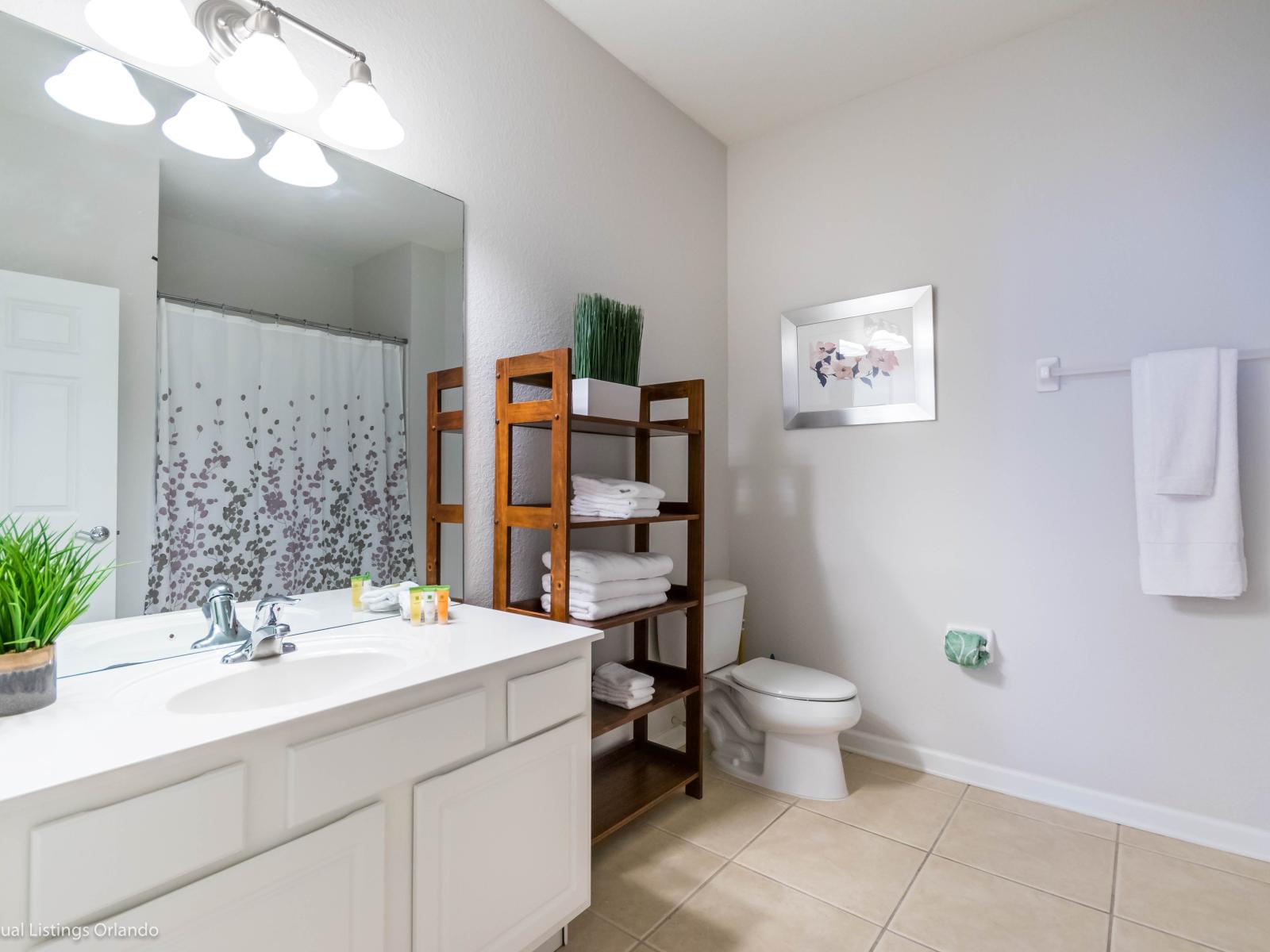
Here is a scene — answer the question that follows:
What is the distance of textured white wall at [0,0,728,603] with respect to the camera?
66.2 inches

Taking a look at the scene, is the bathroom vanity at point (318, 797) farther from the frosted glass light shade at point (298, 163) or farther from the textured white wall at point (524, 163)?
the frosted glass light shade at point (298, 163)

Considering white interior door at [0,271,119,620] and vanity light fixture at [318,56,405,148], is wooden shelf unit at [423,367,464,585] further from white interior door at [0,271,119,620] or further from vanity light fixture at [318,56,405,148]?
white interior door at [0,271,119,620]

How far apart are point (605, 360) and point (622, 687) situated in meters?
0.99

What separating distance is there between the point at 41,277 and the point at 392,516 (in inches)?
32.7

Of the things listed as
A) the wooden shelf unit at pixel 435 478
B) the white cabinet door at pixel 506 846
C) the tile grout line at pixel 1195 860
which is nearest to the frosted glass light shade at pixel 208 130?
the wooden shelf unit at pixel 435 478

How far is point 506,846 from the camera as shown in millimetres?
1283

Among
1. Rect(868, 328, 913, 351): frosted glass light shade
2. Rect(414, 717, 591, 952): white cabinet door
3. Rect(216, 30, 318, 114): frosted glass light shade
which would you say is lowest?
Rect(414, 717, 591, 952): white cabinet door

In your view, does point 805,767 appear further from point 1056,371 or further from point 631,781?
point 1056,371

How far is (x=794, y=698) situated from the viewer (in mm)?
2160

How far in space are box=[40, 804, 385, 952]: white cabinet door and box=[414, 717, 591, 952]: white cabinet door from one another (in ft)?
0.32

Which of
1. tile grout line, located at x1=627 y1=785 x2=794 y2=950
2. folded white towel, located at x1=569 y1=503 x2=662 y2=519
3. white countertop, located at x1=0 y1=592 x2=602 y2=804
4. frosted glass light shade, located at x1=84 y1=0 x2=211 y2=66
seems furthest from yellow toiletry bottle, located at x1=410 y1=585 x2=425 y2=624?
frosted glass light shade, located at x1=84 y1=0 x2=211 y2=66

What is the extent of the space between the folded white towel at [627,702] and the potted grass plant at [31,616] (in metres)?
1.33

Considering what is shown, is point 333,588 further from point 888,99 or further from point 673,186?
point 888,99

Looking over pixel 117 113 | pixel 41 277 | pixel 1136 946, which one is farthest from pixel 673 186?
pixel 1136 946
